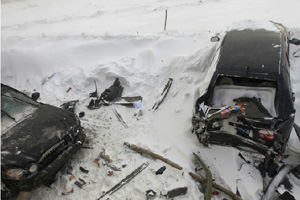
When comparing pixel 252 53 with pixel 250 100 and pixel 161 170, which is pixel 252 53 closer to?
pixel 250 100

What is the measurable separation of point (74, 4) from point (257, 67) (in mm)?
12959

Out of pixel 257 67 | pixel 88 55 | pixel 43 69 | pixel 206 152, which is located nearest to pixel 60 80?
pixel 43 69

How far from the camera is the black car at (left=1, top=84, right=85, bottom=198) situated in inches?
148

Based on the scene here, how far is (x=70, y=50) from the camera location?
802 centimetres

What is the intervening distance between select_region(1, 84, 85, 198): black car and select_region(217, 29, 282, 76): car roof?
337 centimetres

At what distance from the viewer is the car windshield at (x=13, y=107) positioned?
4402 mm

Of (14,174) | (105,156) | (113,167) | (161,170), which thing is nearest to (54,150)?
(14,174)

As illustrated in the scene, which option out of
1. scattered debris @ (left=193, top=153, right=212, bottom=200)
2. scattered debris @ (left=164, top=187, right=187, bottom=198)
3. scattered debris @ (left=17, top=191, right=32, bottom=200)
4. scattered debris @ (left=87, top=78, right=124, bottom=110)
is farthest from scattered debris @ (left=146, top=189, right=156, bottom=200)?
scattered debris @ (left=87, top=78, right=124, bottom=110)

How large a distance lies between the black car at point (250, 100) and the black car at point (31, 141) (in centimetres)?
257

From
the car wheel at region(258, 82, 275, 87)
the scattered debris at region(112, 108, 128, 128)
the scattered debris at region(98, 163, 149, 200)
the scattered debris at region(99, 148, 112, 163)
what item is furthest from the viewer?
the scattered debris at region(112, 108, 128, 128)

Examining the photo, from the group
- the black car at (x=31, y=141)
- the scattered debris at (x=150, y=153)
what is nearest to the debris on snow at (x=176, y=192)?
the scattered debris at (x=150, y=153)

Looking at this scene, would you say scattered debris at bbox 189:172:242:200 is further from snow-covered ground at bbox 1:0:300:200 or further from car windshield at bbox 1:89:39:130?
car windshield at bbox 1:89:39:130

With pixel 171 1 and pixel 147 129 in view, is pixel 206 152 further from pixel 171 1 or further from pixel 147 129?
pixel 171 1

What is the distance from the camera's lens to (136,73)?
7.16 meters
